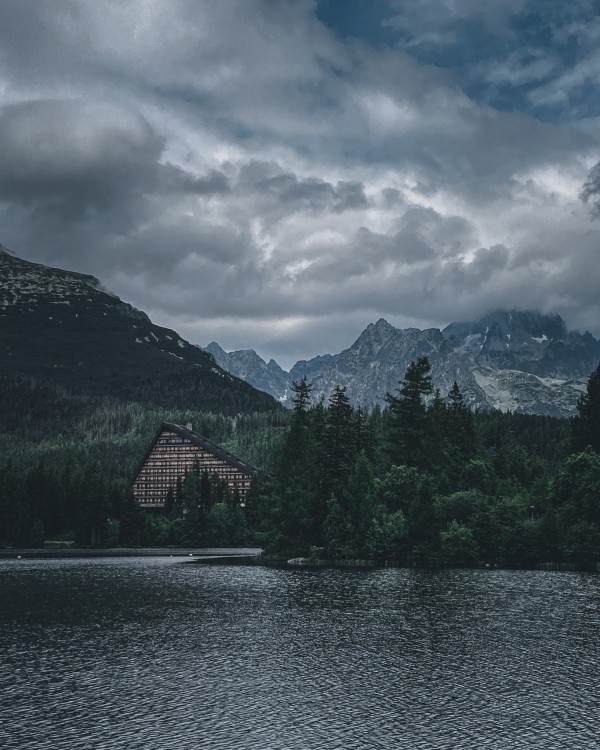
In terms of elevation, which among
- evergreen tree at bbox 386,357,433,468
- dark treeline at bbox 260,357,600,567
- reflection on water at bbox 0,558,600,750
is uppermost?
evergreen tree at bbox 386,357,433,468

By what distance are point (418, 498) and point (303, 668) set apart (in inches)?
3503

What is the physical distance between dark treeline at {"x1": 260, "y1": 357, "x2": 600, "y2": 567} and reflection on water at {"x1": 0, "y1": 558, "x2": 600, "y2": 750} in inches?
1482

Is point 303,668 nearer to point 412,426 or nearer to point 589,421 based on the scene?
point 412,426

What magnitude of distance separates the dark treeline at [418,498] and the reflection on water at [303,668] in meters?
37.6

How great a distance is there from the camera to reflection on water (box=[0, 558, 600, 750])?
36.6 meters

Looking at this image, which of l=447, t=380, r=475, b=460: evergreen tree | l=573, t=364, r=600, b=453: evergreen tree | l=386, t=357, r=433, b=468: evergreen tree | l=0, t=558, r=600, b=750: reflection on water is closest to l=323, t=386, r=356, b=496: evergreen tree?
l=386, t=357, r=433, b=468: evergreen tree

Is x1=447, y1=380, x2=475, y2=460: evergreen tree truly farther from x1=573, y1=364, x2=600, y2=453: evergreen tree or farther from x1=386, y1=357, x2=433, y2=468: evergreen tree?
x1=573, y1=364, x2=600, y2=453: evergreen tree

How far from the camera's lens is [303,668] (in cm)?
5128

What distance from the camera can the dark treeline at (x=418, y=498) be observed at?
134500 millimetres

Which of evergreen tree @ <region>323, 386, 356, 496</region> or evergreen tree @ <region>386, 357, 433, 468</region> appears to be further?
evergreen tree @ <region>386, 357, 433, 468</region>

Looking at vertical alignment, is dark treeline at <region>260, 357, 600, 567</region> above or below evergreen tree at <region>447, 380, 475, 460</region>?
below

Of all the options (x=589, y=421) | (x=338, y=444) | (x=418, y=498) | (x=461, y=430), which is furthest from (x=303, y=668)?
(x=461, y=430)

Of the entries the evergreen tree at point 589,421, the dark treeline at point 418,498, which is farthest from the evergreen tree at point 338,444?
the evergreen tree at point 589,421

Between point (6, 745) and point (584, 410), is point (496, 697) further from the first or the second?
point (584, 410)
